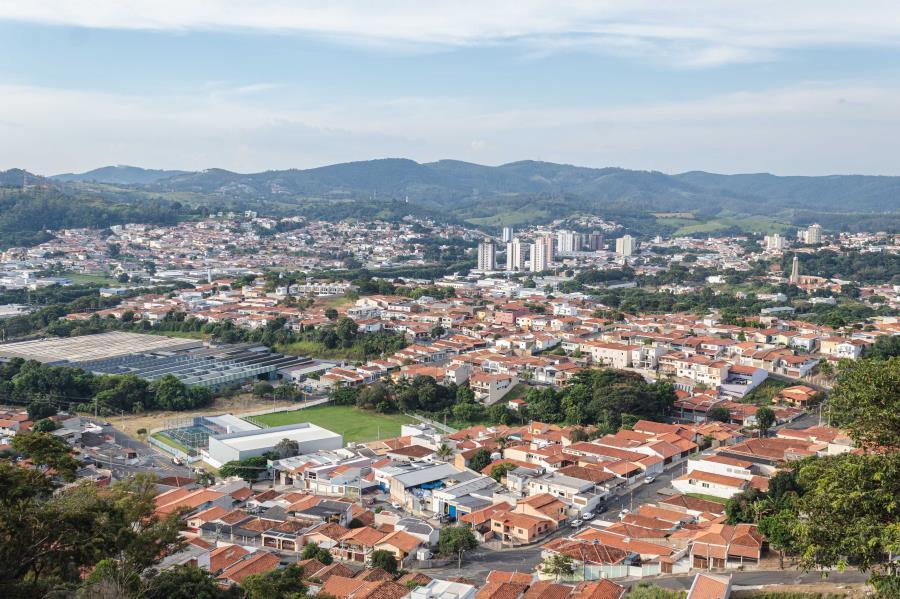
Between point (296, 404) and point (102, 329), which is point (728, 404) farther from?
point (102, 329)

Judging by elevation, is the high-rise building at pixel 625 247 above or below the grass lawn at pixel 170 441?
above

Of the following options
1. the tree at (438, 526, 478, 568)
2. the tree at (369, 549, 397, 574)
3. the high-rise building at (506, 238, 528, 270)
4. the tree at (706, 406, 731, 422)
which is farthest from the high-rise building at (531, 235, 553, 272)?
the tree at (369, 549, 397, 574)

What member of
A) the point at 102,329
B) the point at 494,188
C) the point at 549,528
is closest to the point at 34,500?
the point at 549,528

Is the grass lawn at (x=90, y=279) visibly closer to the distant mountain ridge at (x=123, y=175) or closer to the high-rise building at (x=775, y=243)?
the high-rise building at (x=775, y=243)

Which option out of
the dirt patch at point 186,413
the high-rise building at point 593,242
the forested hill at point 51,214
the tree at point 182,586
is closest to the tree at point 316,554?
the tree at point 182,586

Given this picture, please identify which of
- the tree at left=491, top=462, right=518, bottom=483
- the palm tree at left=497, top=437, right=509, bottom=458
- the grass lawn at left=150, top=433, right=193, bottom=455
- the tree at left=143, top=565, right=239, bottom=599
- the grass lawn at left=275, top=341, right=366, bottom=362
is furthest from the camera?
the grass lawn at left=275, top=341, right=366, bottom=362

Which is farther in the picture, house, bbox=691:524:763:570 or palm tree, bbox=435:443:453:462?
palm tree, bbox=435:443:453:462

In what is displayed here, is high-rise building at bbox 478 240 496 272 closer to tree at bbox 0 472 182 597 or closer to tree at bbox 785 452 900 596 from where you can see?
tree at bbox 0 472 182 597
